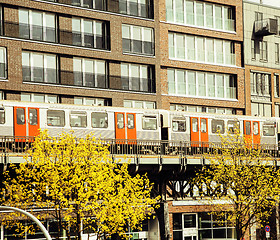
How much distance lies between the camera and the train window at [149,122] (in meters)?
51.9

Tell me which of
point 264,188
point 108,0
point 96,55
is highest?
point 108,0

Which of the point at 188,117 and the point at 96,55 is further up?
A: the point at 96,55

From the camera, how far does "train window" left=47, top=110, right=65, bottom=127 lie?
46438mm

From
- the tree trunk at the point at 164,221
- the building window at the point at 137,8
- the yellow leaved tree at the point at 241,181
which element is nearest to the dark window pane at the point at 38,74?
the building window at the point at 137,8

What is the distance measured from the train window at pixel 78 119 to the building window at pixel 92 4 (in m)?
15.3

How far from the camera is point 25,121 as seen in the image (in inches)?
1784

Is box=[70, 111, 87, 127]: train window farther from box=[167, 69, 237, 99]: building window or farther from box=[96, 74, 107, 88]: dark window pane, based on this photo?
box=[167, 69, 237, 99]: building window

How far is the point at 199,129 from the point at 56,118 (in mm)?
13900

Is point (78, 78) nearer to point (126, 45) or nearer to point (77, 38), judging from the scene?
point (77, 38)

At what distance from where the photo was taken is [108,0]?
6219 centimetres

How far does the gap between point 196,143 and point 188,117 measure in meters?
2.33

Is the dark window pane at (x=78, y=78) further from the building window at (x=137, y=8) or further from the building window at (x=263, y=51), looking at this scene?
the building window at (x=263, y=51)

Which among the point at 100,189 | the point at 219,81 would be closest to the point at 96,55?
the point at 219,81

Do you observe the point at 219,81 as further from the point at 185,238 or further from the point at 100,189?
the point at 100,189
